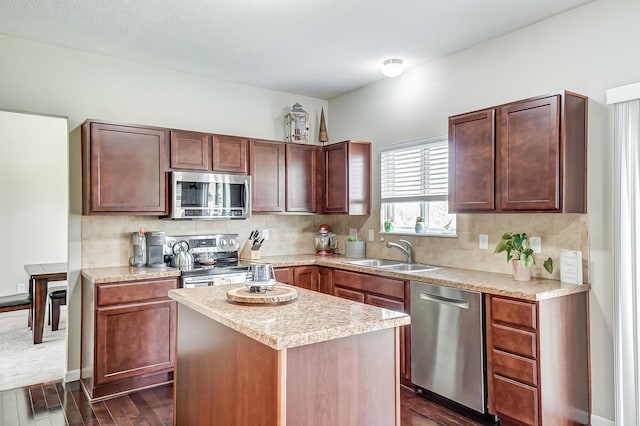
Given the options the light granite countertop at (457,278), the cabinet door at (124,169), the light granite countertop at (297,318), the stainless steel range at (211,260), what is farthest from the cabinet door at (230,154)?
the light granite countertop at (297,318)

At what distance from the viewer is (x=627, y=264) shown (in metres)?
2.57

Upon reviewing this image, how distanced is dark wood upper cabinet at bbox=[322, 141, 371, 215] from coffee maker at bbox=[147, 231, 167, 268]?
5.85 feet

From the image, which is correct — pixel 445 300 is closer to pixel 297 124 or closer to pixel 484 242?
pixel 484 242

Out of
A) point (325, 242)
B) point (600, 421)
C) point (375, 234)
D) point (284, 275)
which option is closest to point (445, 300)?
point (600, 421)

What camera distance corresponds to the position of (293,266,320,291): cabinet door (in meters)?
4.29

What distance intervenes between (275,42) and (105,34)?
1.32 m

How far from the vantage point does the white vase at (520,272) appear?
2.92 meters

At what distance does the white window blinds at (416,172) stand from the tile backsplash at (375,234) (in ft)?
1.11

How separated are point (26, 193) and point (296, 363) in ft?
14.2

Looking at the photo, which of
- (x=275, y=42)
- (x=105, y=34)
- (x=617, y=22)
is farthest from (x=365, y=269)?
(x=105, y=34)

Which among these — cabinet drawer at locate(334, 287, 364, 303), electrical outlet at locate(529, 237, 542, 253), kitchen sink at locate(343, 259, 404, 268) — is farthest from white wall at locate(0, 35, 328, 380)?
electrical outlet at locate(529, 237, 542, 253)

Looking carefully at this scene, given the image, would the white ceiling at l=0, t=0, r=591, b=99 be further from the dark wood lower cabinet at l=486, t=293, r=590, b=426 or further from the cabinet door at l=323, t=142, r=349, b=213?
the dark wood lower cabinet at l=486, t=293, r=590, b=426

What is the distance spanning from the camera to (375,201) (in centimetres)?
458

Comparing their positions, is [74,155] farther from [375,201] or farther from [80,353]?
[375,201]
